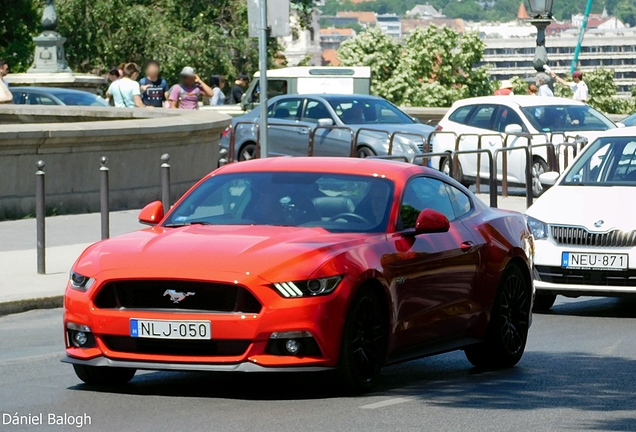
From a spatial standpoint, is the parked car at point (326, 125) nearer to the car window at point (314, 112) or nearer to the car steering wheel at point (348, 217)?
the car window at point (314, 112)

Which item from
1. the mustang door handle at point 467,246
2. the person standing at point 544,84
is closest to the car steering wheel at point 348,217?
the mustang door handle at point 467,246

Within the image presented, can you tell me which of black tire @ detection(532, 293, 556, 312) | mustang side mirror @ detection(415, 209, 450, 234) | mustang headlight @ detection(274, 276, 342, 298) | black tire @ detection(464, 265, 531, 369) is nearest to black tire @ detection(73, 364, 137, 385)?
mustang headlight @ detection(274, 276, 342, 298)

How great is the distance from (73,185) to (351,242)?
11.0 meters

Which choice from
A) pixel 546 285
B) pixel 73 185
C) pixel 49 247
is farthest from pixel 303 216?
pixel 73 185

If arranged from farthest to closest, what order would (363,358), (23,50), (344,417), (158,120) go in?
(23,50) < (158,120) < (363,358) < (344,417)

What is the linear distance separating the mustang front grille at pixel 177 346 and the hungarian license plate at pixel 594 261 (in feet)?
16.6

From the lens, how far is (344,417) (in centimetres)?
752

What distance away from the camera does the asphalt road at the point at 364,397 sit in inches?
291

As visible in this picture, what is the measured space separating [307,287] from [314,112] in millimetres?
20645

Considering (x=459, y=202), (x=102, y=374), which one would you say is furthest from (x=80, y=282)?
(x=459, y=202)

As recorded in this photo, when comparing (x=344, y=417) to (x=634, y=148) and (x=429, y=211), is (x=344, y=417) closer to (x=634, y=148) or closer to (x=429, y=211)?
(x=429, y=211)

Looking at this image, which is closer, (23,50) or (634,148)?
(634,148)

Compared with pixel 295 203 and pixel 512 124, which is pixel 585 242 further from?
pixel 512 124

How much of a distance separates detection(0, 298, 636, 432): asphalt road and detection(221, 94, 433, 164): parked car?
1629 centimetres
